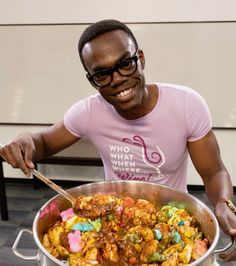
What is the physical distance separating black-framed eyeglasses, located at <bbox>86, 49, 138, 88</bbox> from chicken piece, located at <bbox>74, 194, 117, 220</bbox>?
1.14ft

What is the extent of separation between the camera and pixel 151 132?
114cm

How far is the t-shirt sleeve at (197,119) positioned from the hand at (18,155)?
0.54 m

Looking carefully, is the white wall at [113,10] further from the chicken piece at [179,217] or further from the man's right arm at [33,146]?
the chicken piece at [179,217]

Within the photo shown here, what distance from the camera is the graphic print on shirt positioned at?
1.16m

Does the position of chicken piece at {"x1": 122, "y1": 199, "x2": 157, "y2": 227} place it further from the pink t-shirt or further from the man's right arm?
the man's right arm

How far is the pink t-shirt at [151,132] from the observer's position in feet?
3.64

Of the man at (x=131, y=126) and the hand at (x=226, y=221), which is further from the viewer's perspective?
the man at (x=131, y=126)

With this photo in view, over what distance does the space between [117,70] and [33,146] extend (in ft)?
1.32

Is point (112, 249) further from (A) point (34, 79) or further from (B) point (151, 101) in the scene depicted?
(A) point (34, 79)

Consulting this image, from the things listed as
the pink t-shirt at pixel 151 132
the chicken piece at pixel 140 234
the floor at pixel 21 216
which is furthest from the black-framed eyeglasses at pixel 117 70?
the floor at pixel 21 216

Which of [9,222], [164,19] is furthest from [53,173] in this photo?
[164,19]

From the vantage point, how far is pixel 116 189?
1048mm

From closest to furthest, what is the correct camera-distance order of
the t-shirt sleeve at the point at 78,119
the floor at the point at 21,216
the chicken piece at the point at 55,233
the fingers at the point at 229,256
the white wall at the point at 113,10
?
the fingers at the point at 229,256, the chicken piece at the point at 55,233, the t-shirt sleeve at the point at 78,119, the floor at the point at 21,216, the white wall at the point at 113,10

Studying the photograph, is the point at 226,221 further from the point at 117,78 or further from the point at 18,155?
the point at 18,155
